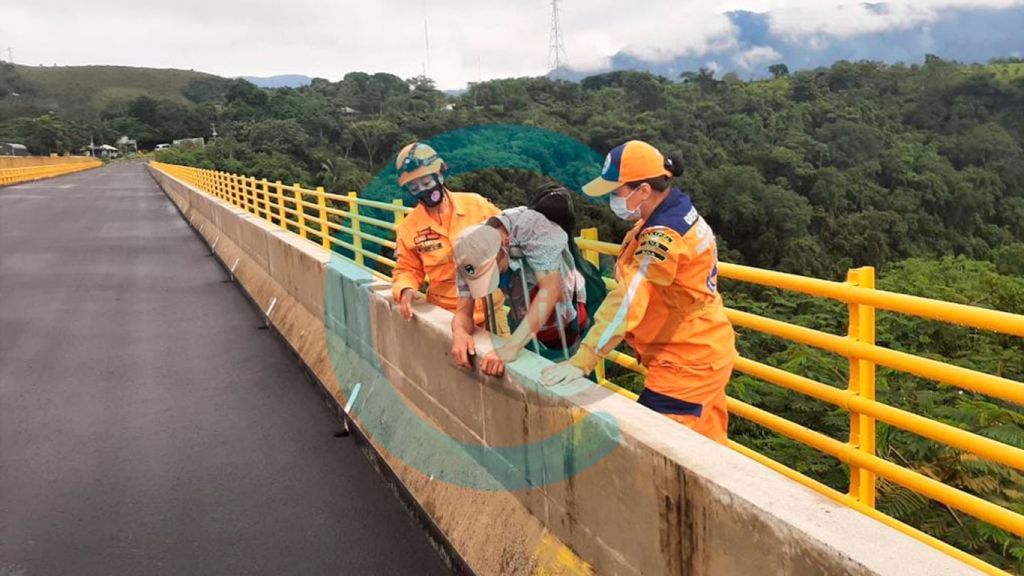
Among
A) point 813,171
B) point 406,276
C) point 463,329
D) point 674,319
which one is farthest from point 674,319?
point 813,171

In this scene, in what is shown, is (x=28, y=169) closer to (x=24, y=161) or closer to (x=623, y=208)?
(x=24, y=161)

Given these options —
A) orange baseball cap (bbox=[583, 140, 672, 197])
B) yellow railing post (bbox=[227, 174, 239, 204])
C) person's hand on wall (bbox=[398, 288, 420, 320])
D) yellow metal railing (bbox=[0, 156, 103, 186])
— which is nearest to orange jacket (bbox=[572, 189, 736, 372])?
orange baseball cap (bbox=[583, 140, 672, 197])

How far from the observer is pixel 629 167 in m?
3.06

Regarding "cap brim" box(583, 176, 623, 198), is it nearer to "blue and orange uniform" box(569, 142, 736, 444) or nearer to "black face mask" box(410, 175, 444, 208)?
"blue and orange uniform" box(569, 142, 736, 444)

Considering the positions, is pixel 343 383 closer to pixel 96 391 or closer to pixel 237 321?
pixel 96 391

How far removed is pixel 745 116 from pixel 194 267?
8455cm

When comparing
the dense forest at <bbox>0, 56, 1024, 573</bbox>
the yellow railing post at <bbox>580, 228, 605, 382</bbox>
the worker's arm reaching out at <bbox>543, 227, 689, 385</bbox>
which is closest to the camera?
the worker's arm reaching out at <bbox>543, 227, 689, 385</bbox>

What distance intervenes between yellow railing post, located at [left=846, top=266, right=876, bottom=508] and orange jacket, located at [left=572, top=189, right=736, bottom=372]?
48 centimetres

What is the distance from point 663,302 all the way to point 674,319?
79 mm

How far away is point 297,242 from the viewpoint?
9086 millimetres

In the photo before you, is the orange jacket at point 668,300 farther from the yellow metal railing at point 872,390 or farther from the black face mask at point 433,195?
the black face mask at point 433,195

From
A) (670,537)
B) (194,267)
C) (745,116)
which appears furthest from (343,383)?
(745,116)

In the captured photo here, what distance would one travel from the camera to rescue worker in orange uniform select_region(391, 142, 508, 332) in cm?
461

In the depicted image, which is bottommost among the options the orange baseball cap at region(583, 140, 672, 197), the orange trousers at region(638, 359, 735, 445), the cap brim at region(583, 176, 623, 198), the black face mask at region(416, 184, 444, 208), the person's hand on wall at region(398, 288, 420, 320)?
the orange trousers at region(638, 359, 735, 445)
